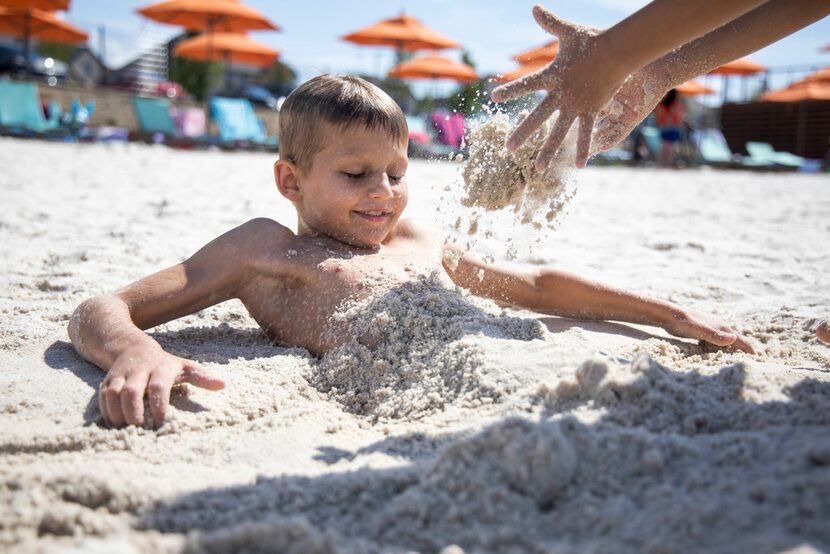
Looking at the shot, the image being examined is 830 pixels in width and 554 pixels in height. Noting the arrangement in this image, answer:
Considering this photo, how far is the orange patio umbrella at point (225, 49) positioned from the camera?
688 inches

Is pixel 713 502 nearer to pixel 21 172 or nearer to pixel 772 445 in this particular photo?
pixel 772 445

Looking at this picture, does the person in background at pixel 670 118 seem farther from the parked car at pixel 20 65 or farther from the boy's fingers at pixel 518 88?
the parked car at pixel 20 65

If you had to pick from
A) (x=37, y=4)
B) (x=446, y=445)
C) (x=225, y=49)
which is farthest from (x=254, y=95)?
(x=446, y=445)

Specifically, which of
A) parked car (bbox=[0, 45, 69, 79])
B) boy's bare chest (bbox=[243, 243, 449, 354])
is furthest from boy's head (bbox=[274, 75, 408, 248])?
parked car (bbox=[0, 45, 69, 79])

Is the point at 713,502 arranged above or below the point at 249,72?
below

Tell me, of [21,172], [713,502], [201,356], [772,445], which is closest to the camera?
[713,502]

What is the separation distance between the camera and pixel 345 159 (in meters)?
2.30

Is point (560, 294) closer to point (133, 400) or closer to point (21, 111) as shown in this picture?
point (133, 400)

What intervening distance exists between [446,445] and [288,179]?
1.37 meters

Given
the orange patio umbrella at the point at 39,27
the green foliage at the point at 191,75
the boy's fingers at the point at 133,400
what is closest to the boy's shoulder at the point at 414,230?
the boy's fingers at the point at 133,400

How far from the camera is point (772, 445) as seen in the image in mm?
1210

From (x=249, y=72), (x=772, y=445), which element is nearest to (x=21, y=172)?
(x=772, y=445)

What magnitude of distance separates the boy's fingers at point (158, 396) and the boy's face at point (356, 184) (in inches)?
34.7

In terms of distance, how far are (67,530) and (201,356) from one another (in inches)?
39.1
